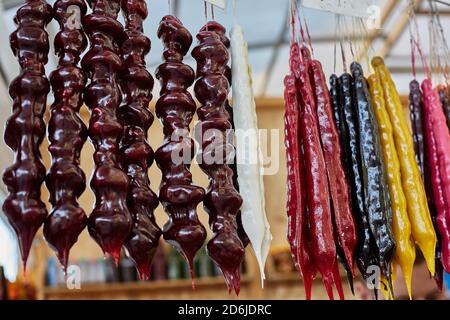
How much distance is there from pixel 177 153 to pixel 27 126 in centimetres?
29

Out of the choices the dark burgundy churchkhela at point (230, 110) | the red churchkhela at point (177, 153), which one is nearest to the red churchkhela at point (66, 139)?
the red churchkhela at point (177, 153)

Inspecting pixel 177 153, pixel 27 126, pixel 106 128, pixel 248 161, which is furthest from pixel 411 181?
pixel 27 126

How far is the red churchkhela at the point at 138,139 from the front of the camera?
1033 mm

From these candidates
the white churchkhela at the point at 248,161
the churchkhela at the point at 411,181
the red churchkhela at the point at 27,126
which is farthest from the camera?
the churchkhela at the point at 411,181

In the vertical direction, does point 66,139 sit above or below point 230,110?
below

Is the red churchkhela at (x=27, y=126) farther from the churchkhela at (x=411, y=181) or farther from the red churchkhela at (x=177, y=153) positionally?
the churchkhela at (x=411, y=181)

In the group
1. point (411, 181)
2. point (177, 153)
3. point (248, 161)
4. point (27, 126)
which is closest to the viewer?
point (27, 126)

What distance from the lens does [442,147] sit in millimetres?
1483

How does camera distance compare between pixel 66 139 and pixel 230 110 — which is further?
pixel 230 110

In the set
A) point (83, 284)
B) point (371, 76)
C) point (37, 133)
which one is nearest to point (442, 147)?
point (371, 76)

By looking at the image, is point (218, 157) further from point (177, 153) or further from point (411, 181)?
point (411, 181)

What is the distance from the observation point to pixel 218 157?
1.14 m

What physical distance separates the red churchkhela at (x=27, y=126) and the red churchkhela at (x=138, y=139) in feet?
0.57
